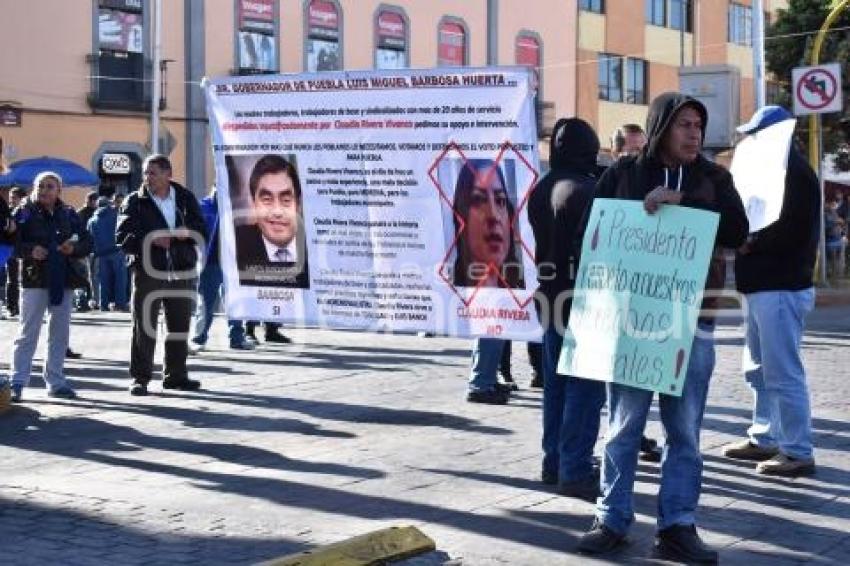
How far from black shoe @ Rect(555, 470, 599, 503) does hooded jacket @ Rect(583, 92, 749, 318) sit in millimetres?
1483

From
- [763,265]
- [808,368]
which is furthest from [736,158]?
[808,368]

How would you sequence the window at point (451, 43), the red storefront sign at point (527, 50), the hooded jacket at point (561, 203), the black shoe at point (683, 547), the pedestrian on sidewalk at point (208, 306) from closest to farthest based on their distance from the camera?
the black shoe at point (683, 547) → the hooded jacket at point (561, 203) → the pedestrian on sidewalk at point (208, 306) → the window at point (451, 43) → the red storefront sign at point (527, 50)

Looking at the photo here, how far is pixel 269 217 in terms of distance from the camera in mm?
7953

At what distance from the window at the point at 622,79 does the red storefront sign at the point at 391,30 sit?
10.3 m

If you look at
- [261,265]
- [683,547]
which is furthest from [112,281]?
[683,547]

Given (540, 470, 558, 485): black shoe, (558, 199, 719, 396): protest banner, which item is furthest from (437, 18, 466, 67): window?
(558, 199, 719, 396): protest banner

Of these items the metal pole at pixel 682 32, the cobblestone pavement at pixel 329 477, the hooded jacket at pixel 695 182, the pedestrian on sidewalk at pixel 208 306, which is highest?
the metal pole at pixel 682 32

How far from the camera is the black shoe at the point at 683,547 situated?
530 centimetres

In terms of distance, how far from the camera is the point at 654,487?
695 centimetres

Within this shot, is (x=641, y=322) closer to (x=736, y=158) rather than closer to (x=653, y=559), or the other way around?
(x=653, y=559)

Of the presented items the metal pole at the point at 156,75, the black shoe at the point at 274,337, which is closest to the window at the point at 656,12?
the metal pole at the point at 156,75

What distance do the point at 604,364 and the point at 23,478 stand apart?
3547 millimetres

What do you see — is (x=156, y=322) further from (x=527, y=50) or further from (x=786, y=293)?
(x=527, y=50)

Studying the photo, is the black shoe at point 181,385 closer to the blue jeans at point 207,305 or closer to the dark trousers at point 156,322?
the dark trousers at point 156,322
